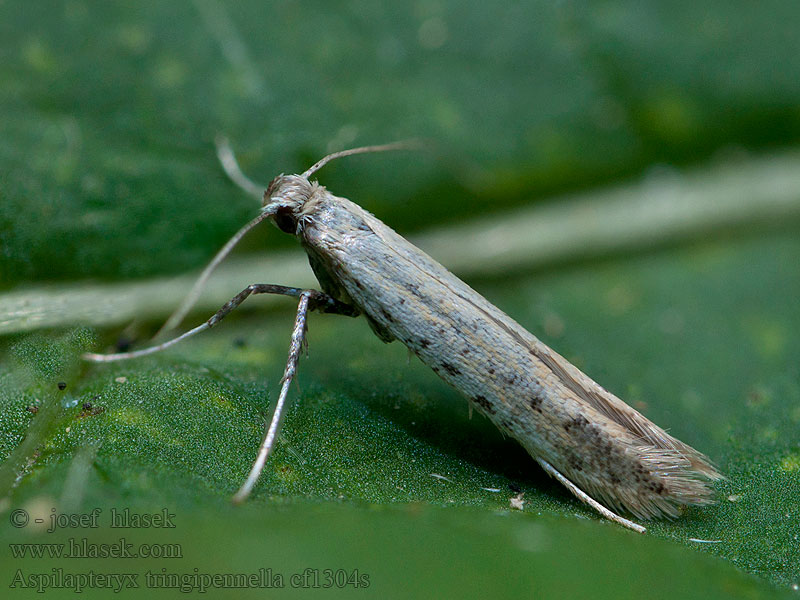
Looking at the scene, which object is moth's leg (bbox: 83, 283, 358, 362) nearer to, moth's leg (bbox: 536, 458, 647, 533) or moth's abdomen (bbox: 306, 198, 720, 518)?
moth's abdomen (bbox: 306, 198, 720, 518)

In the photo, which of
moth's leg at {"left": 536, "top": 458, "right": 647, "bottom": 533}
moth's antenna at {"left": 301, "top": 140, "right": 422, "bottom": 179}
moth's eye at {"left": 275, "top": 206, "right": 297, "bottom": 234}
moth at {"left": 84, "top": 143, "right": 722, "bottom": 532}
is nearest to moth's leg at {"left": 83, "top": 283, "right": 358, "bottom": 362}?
moth at {"left": 84, "top": 143, "right": 722, "bottom": 532}

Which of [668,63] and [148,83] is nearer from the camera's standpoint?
[148,83]

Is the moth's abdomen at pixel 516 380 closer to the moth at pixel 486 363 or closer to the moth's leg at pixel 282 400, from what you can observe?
the moth at pixel 486 363

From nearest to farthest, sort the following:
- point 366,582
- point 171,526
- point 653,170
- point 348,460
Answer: point 366,582
point 171,526
point 348,460
point 653,170

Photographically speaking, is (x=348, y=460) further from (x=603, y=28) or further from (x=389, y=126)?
(x=603, y=28)

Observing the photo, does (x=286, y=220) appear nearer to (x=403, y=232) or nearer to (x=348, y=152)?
(x=348, y=152)

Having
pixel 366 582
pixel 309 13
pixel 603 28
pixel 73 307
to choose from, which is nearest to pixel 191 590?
pixel 366 582

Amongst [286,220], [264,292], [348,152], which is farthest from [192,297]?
[348,152]
